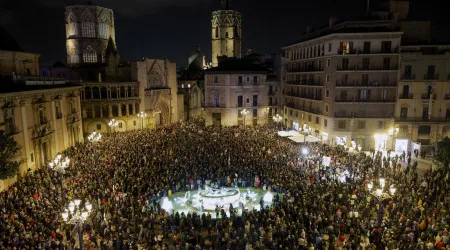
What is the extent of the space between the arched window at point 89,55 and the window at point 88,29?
2186 millimetres

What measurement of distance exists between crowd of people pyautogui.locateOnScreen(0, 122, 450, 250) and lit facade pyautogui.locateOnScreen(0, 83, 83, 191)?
2.90 meters

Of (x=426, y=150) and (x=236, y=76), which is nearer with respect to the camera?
(x=426, y=150)

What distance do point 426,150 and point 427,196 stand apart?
17364 mm

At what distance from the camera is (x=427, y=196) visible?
61.9 feet

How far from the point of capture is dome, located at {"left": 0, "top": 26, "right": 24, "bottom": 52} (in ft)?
106

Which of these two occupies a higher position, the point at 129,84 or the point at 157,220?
the point at 129,84

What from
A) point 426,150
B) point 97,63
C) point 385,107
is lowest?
point 426,150

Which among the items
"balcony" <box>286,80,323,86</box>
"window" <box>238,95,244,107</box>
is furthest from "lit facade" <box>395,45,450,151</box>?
"window" <box>238,95,244,107</box>

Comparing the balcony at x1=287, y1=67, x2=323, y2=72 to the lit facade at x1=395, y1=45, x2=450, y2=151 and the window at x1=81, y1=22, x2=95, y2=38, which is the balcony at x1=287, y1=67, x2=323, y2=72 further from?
the window at x1=81, y1=22, x2=95, y2=38

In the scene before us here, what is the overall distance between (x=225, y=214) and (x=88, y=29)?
4965 centimetres

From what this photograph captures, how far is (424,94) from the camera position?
3547cm

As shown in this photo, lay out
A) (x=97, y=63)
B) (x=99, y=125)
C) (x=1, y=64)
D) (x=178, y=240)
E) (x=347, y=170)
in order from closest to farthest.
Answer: (x=178, y=240) → (x=347, y=170) → (x=1, y=64) → (x=99, y=125) → (x=97, y=63)

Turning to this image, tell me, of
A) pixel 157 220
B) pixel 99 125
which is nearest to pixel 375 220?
pixel 157 220

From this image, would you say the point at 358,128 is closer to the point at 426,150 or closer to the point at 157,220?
the point at 426,150
